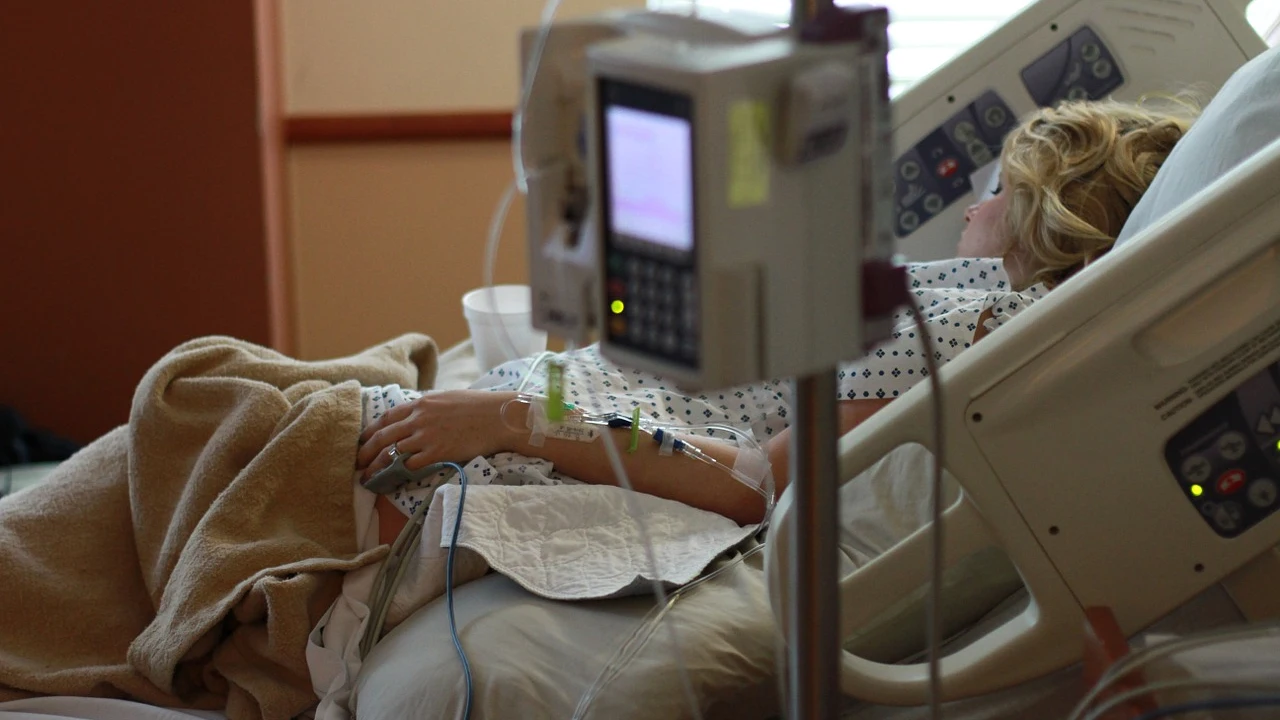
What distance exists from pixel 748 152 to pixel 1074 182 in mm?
1166

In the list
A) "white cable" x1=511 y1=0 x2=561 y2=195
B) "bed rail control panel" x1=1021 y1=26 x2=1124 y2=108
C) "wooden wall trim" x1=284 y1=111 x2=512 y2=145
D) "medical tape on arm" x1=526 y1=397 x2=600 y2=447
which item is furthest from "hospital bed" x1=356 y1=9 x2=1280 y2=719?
"wooden wall trim" x1=284 y1=111 x2=512 y2=145

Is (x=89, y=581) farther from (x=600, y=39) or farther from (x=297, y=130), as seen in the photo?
(x=297, y=130)

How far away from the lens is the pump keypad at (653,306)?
0.82 m

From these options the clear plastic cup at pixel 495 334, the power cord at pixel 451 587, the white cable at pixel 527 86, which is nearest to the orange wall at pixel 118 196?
the clear plastic cup at pixel 495 334

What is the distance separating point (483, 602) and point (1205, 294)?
0.82 m

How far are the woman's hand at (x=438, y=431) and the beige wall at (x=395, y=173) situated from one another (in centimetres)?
174

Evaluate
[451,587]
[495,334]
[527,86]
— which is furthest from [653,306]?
[495,334]

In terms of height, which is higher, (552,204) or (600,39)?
(600,39)

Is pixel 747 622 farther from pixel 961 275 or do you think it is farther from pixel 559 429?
pixel 961 275

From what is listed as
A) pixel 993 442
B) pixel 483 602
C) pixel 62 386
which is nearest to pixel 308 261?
pixel 62 386

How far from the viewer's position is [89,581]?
5.50 ft

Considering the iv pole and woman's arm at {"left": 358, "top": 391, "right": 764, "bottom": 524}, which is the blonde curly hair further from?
the iv pole

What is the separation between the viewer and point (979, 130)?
7.32 ft

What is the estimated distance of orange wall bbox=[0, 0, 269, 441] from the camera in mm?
2904
